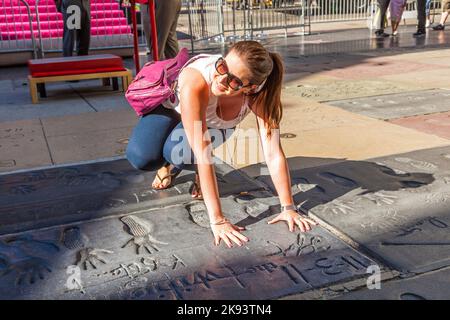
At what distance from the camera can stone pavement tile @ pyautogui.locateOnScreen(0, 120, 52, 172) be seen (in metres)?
4.43

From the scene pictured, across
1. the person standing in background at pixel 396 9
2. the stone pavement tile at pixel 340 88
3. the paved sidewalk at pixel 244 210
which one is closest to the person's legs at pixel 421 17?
the person standing in background at pixel 396 9

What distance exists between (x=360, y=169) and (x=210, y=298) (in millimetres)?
1933

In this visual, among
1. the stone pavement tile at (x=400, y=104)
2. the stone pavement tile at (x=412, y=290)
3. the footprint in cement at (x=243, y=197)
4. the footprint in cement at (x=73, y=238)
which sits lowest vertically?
the stone pavement tile at (x=412, y=290)

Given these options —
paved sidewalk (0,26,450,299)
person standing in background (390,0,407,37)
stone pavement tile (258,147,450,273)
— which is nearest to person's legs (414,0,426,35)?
person standing in background (390,0,407,37)

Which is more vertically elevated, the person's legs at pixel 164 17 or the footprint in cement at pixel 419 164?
the person's legs at pixel 164 17

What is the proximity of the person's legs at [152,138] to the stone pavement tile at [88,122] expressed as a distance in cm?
208

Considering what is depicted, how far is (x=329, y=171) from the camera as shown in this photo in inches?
154

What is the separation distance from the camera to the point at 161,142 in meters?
3.36

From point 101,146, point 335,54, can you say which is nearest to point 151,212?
point 101,146

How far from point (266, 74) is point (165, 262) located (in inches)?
40.4

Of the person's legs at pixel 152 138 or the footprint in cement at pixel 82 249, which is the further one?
the person's legs at pixel 152 138

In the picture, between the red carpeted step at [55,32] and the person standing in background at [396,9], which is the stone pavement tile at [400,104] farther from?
the person standing in background at [396,9]

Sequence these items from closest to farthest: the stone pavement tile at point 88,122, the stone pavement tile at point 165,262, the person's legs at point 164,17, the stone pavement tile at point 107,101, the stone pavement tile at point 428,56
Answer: the stone pavement tile at point 165,262 < the stone pavement tile at point 88,122 < the stone pavement tile at point 107,101 < the person's legs at point 164,17 < the stone pavement tile at point 428,56

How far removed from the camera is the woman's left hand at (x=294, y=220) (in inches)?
118
